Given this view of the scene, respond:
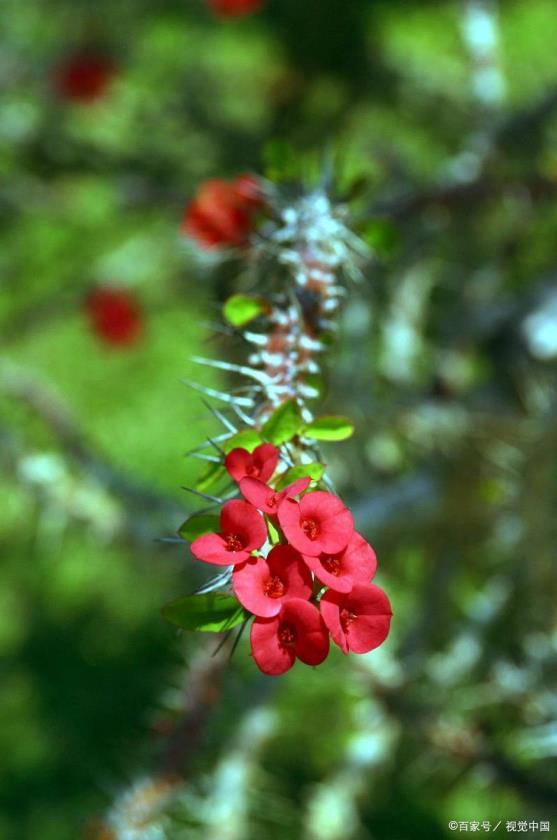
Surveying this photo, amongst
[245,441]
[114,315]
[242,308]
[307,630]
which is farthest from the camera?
[114,315]

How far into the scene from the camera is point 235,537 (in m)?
0.57

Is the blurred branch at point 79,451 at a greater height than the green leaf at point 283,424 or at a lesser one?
greater

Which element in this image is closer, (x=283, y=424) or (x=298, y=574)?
(x=298, y=574)

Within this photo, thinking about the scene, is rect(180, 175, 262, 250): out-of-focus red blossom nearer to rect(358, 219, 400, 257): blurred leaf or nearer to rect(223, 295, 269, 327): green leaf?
rect(358, 219, 400, 257): blurred leaf

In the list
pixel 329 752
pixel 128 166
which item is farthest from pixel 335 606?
pixel 128 166

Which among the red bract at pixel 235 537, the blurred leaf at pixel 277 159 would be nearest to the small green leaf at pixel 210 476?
the red bract at pixel 235 537

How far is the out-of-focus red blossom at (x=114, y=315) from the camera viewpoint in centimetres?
245

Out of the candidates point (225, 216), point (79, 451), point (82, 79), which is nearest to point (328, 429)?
point (225, 216)

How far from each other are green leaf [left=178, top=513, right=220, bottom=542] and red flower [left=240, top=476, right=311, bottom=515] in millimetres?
74

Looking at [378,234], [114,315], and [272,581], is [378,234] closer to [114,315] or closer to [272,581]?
[272,581]

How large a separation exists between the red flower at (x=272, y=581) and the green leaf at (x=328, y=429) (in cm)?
16

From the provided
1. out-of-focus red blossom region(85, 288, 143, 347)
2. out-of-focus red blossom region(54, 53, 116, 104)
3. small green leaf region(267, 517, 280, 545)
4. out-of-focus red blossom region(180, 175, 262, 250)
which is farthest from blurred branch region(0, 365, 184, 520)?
out-of-focus red blossom region(54, 53, 116, 104)

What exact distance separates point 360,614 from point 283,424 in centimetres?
19

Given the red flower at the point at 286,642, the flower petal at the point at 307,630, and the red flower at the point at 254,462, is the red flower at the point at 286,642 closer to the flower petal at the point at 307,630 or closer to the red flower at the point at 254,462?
the flower petal at the point at 307,630
